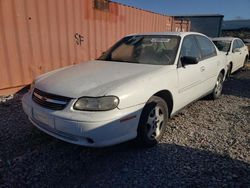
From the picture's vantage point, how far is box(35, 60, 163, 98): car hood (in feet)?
8.80

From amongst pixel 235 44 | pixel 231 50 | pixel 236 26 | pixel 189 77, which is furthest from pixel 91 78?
pixel 236 26

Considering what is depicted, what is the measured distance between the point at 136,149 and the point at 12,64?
3.56m

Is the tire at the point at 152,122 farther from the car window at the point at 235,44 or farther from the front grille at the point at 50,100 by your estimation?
the car window at the point at 235,44

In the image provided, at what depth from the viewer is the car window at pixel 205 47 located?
14.8 feet

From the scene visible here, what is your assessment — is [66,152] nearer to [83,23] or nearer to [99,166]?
[99,166]

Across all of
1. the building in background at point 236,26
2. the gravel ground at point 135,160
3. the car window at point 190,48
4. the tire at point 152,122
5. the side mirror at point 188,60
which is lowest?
the building in background at point 236,26

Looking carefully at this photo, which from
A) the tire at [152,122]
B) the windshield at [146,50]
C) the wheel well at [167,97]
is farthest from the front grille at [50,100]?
the windshield at [146,50]

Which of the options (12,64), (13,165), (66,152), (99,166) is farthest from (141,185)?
(12,64)

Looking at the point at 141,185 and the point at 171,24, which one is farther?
the point at 171,24

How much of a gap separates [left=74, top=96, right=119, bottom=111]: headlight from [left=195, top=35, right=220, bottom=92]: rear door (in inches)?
89.4

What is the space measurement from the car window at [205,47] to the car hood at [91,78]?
1.56 meters

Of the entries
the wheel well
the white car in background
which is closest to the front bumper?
the wheel well

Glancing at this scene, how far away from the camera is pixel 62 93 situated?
2.70 meters

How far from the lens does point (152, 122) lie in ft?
10.2
